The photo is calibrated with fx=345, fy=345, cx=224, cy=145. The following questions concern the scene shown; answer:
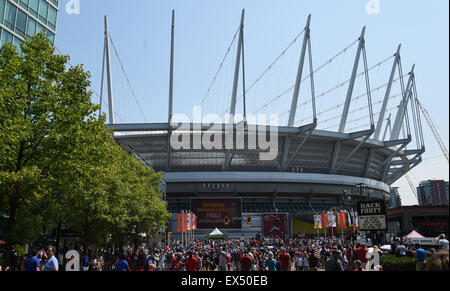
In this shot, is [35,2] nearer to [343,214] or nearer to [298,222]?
[343,214]

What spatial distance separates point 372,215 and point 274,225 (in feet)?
147

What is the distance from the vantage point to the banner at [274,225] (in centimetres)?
5884

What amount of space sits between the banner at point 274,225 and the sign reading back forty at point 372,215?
44020 millimetres

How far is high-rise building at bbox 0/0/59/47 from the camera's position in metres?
30.1

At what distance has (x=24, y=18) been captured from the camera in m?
32.4

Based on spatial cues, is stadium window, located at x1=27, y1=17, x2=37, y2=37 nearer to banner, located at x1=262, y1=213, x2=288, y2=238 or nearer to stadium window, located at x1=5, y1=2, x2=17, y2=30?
stadium window, located at x1=5, y1=2, x2=17, y2=30

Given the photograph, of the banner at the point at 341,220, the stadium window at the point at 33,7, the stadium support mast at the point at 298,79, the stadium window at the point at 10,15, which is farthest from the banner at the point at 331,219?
the stadium support mast at the point at 298,79

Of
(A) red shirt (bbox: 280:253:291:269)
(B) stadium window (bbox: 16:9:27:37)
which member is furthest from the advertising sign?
(A) red shirt (bbox: 280:253:291:269)

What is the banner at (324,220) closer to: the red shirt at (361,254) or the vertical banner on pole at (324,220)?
the vertical banner on pole at (324,220)

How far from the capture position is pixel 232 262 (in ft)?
87.2
